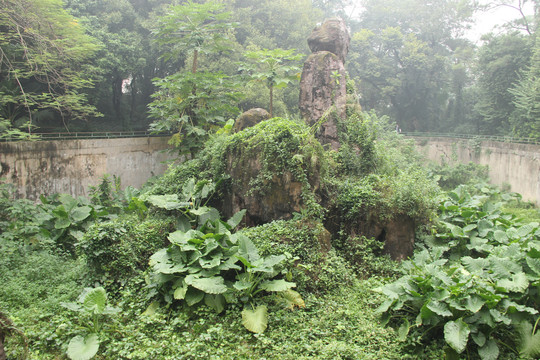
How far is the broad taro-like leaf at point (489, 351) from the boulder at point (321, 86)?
7.27 metres

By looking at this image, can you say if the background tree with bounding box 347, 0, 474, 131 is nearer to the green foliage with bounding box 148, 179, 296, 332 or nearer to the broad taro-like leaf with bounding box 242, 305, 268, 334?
the green foliage with bounding box 148, 179, 296, 332

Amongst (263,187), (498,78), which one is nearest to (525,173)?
(498,78)

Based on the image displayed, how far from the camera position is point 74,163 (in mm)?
14453

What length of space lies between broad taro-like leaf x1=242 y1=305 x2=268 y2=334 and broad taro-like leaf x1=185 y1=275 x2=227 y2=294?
0.49 metres

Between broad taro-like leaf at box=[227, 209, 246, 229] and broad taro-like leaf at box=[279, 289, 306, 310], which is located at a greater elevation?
broad taro-like leaf at box=[227, 209, 246, 229]

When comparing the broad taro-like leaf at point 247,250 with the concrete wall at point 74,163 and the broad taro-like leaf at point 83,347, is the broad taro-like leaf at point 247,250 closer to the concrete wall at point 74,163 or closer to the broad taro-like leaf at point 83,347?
the broad taro-like leaf at point 83,347

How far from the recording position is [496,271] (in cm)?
579

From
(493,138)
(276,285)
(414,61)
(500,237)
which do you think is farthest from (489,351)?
(414,61)

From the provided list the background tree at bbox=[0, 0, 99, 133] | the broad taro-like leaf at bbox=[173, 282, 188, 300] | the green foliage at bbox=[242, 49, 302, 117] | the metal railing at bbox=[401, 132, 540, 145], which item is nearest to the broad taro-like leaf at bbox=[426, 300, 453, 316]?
the broad taro-like leaf at bbox=[173, 282, 188, 300]

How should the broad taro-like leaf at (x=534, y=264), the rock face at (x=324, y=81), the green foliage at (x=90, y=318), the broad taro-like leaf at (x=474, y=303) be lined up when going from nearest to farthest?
the green foliage at (x=90, y=318), the broad taro-like leaf at (x=474, y=303), the broad taro-like leaf at (x=534, y=264), the rock face at (x=324, y=81)

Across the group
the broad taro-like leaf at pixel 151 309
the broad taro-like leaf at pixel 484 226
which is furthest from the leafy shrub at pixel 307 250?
the broad taro-like leaf at pixel 484 226

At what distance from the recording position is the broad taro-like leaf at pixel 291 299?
5914 mm

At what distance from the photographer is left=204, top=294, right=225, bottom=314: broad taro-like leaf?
227 inches

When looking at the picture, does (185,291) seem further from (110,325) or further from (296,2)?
(296,2)
